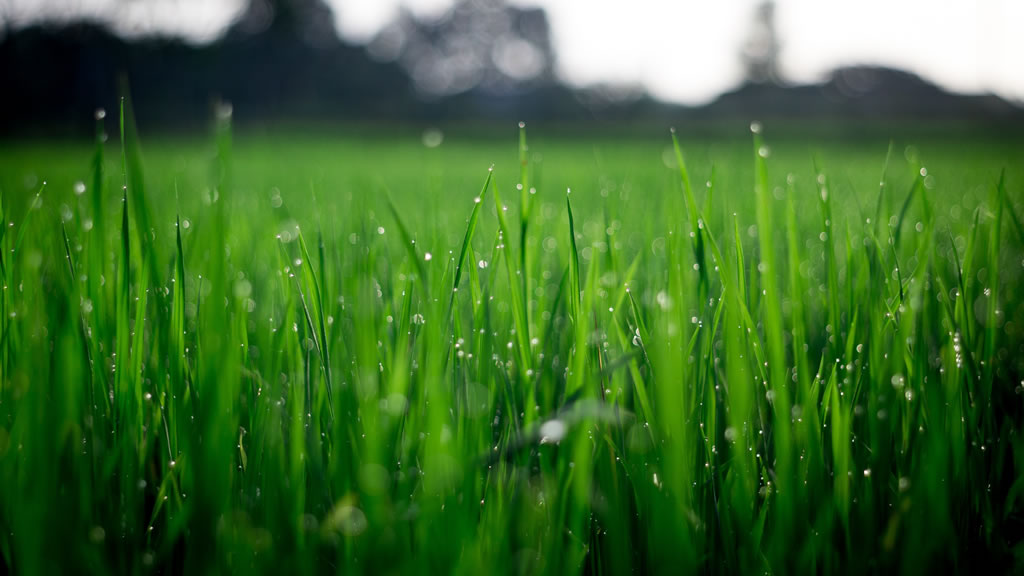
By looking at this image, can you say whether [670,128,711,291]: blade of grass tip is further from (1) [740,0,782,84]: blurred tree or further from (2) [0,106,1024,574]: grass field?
(1) [740,0,782,84]: blurred tree

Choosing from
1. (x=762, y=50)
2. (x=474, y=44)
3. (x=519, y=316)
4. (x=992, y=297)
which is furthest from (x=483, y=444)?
(x=762, y=50)

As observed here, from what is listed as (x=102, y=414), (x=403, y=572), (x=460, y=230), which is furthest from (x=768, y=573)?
(x=460, y=230)

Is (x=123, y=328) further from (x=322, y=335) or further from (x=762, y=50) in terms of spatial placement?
(x=762, y=50)

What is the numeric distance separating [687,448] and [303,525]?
0.31 meters

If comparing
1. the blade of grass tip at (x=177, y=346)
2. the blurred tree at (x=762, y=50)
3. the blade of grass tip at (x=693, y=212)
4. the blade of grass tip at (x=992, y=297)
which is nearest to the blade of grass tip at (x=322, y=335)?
the blade of grass tip at (x=177, y=346)

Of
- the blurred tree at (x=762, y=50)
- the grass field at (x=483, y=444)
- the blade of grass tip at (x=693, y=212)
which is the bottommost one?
the grass field at (x=483, y=444)

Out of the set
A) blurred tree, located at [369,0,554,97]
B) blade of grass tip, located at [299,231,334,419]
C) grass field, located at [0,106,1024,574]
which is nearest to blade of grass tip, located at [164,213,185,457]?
grass field, located at [0,106,1024,574]

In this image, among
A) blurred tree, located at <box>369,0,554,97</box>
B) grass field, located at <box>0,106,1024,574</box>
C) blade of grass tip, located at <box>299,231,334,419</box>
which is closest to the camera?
grass field, located at <box>0,106,1024,574</box>

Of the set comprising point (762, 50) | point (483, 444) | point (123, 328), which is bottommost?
point (483, 444)

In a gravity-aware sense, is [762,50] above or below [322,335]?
above

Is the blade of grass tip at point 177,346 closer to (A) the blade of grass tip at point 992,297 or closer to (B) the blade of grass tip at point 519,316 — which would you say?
(B) the blade of grass tip at point 519,316

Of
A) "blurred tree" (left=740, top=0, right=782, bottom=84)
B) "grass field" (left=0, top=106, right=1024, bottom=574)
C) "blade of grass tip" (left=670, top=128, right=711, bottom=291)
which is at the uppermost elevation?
"blurred tree" (left=740, top=0, right=782, bottom=84)

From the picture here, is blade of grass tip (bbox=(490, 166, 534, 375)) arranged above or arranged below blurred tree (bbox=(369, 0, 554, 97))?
below

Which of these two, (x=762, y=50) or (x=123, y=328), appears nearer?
(x=123, y=328)
